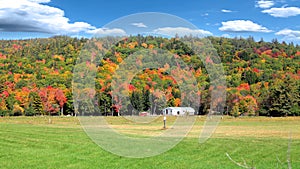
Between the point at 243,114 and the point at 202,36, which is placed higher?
the point at 202,36

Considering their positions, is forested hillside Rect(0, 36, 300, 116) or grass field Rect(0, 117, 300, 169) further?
forested hillside Rect(0, 36, 300, 116)

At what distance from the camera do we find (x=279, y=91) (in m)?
66.8

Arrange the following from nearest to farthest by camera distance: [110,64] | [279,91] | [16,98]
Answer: [110,64]
[279,91]
[16,98]

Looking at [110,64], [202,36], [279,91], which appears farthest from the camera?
[279,91]

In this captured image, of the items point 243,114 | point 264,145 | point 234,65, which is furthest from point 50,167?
point 234,65

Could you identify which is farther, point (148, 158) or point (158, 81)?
point (158, 81)

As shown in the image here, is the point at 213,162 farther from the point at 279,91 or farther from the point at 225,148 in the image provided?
the point at 279,91

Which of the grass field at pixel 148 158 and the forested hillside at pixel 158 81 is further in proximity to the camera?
the forested hillside at pixel 158 81

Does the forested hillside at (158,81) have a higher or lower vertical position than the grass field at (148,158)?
higher

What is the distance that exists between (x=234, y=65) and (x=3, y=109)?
2032 inches

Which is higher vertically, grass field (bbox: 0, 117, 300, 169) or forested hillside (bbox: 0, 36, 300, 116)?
forested hillside (bbox: 0, 36, 300, 116)

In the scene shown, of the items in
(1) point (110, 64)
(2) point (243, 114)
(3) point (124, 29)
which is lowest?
(2) point (243, 114)

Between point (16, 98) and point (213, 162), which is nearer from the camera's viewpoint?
point (213, 162)

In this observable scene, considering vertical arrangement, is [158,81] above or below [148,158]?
above
